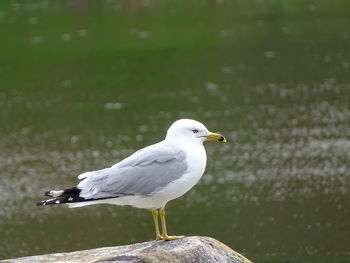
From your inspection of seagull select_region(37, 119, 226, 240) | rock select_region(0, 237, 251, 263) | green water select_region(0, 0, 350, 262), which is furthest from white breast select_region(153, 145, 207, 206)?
green water select_region(0, 0, 350, 262)

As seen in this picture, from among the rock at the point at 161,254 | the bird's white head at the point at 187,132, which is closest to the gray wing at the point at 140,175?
the bird's white head at the point at 187,132

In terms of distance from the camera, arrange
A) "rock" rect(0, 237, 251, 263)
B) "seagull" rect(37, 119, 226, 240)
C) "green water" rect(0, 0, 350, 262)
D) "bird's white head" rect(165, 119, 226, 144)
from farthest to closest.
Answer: "green water" rect(0, 0, 350, 262) → "bird's white head" rect(165, 119, 226, 144) → "seagull" rect(37, 119, 226, 240) → "rock" rect(0, 237, 251, 263)

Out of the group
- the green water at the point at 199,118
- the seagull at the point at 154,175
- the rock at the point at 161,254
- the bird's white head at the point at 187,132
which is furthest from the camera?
the green water at the point at 199,118

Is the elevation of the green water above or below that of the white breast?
below

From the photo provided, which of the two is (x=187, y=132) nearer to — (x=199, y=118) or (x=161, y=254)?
(x=161, y=254)

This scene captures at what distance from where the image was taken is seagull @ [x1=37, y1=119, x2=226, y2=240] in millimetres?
7801

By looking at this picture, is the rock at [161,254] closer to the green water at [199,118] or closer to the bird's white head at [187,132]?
the bird's white head at [187,132]

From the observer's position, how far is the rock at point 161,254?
285 inches

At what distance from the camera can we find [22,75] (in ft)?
103

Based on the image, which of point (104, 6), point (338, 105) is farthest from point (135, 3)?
point (338, 105)

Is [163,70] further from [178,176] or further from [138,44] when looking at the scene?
[178,176]

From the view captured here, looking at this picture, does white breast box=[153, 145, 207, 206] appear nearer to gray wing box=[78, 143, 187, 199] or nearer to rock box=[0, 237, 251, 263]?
gray wing box=[78, 143, 187, 199]

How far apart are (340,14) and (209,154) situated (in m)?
20.3

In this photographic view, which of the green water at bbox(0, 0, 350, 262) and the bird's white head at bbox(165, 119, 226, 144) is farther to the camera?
the green water at bbox(0, 0, 350, 262)
